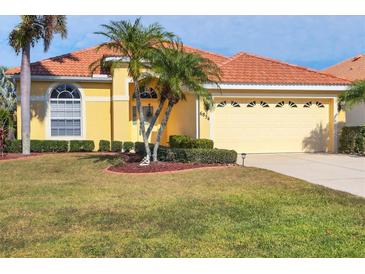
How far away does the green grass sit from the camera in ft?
18.2

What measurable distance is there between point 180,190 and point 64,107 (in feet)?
42.0

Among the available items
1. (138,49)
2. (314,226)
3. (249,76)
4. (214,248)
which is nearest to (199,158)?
(138,49)

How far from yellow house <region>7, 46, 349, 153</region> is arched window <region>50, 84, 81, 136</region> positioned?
47mm

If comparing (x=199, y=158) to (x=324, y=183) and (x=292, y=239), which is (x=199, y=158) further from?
(x=292, y=239)

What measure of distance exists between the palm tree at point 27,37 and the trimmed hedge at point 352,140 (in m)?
12.9

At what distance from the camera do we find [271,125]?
18.4 meters

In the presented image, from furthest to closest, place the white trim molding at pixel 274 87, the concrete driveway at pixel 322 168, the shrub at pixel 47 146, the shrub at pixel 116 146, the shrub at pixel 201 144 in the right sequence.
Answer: the shrub at pixel 116 146, the shrub at pixel 47 146, the white trim molding at pixel 274 87, the shrub at pixel 201 144, the concrete driveway at pixel 322 168

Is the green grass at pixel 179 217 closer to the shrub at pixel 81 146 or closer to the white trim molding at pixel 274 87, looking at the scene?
the white trim molding at pixel 274 87

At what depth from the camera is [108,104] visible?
21.3 meters

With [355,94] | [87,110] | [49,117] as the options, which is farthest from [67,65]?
[355,94]

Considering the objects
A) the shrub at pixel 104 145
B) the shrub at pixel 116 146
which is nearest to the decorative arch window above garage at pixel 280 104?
the shrub at pixel 116 146

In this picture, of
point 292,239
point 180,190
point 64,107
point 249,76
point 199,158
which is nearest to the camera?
point 292,239

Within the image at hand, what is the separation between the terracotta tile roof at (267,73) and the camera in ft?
59.8

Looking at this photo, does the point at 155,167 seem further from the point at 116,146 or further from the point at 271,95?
the point at 271,95
